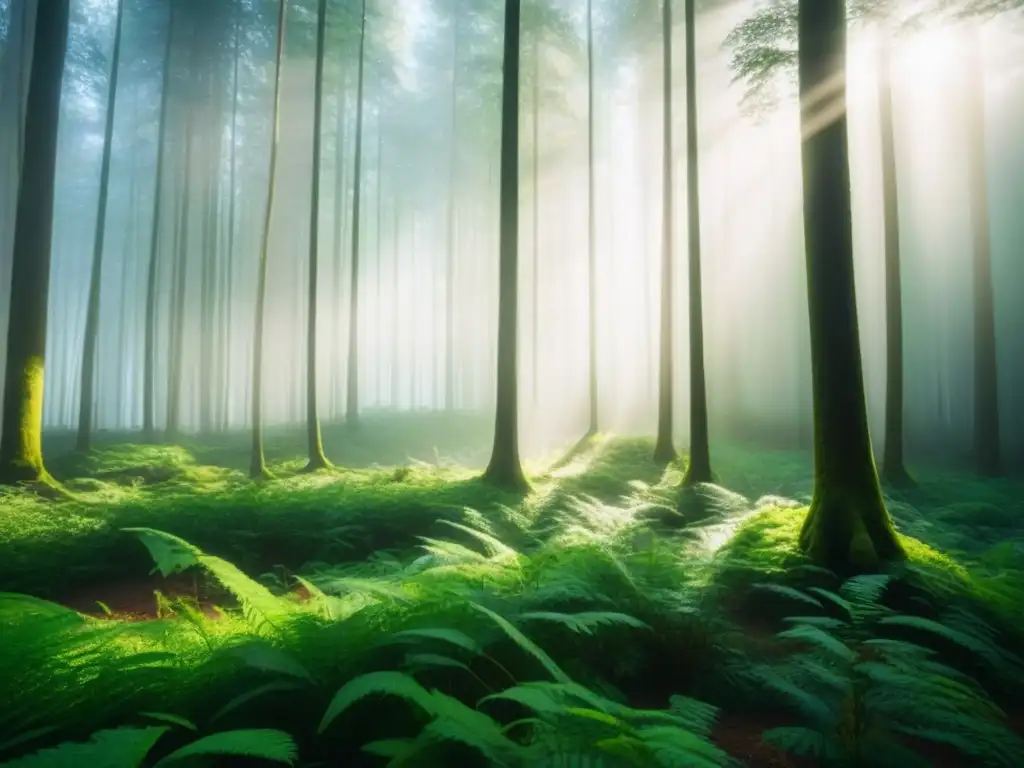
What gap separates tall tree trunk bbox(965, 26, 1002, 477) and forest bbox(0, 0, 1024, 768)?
0.12m

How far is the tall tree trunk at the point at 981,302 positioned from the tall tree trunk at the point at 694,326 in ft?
31.1

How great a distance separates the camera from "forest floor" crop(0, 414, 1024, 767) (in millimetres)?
2162

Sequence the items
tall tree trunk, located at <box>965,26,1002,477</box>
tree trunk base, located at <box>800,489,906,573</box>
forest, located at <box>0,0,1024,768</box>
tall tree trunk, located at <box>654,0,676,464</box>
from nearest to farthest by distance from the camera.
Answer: forest, located at <box>0,0,1024,768</box>, tree trunk base, located at <box>800,489,906,573</box>, tall tree trunk, located at <box>654,0,676,464</box>, tall tree trunk, located at <box>965,26,1002,477</box>

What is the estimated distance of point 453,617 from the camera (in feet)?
9.41

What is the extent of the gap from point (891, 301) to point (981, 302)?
4.61 meters

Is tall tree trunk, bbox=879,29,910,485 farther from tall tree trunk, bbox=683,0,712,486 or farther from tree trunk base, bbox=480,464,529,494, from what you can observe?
tree trunk base, bbox=480,464,529,494

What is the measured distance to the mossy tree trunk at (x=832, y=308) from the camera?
17.3ft

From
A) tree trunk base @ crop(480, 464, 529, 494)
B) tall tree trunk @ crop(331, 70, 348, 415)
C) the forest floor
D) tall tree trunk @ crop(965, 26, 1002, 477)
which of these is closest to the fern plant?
the forest floor

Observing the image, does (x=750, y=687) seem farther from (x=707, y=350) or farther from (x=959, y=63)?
(x=707, y=350)

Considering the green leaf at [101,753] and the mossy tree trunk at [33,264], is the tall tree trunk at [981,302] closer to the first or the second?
the green leaf at [101,753]

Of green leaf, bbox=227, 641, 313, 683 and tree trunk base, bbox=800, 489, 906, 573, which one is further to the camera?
tree trunk base, bbox=800, 489, 906, 573

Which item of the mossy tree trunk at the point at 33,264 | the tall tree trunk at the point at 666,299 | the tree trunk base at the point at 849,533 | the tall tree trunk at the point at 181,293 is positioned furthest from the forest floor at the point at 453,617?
the tall tree trunk at the point at 181,293

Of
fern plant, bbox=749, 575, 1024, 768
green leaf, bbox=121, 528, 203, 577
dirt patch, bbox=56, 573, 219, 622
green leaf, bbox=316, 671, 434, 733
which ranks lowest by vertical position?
dirt patch, bbox=56, 573, 219, 622

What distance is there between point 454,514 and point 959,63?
2082 cm
